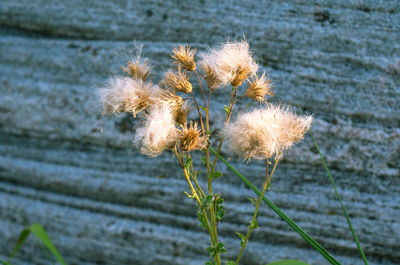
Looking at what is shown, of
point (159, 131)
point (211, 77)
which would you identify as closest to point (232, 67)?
point (211, 77)

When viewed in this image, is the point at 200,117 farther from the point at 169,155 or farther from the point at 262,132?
the point at 169,155

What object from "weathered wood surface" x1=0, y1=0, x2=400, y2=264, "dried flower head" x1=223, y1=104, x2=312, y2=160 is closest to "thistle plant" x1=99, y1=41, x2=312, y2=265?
"dried flower head" x1=223, y1=104, x2=312, y2=160

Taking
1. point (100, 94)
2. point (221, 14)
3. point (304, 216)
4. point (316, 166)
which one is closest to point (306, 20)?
point (221, 14)

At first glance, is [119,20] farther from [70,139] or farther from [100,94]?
[100,94]

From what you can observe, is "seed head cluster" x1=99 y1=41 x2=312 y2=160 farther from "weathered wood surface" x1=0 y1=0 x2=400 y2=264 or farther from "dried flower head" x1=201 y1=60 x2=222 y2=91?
"weathered wood surface" x1=0 y1=0 x2=400 y2=264

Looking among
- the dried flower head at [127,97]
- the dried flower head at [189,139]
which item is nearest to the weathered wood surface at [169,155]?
the dried flower head at [127,97]

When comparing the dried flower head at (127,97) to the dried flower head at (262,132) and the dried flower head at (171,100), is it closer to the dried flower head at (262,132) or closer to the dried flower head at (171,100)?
the dried flower head at (171,100)
